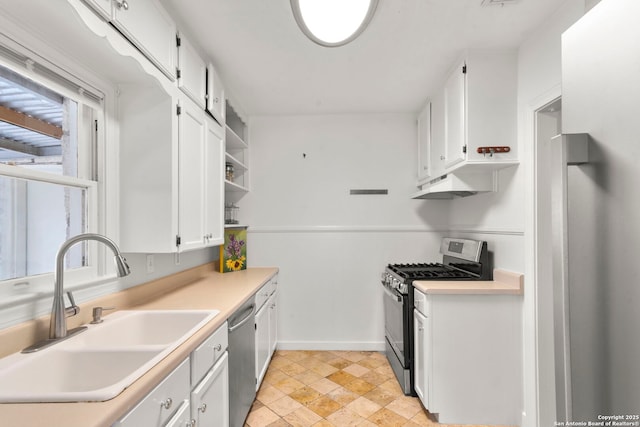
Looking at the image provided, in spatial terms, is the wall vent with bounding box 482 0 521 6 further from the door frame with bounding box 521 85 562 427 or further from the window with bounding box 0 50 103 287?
the window with bounding box 0 50 103 287

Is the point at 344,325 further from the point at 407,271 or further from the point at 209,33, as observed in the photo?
the point at 209,33

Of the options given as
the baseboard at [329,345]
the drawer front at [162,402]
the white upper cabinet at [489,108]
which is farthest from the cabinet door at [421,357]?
the drawer front at [162,402]

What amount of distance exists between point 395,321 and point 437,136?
5.40 ft

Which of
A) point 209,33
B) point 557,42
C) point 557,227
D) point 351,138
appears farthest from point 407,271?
point 209,33

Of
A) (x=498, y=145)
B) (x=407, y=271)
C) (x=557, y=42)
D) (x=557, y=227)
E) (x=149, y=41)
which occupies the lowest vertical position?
(x=407, y=271)

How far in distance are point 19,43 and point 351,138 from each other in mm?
2564

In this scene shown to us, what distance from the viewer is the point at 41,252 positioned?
1248 mm

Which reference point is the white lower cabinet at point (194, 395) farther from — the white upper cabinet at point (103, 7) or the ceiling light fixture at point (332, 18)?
the ceiling light fixture at point (332, 18)

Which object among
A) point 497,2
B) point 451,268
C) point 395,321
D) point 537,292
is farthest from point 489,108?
point 395,321

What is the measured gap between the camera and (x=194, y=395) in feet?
3.85

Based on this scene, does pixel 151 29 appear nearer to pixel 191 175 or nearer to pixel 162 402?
pixel 191 175

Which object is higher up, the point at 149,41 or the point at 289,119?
the point at 289,119

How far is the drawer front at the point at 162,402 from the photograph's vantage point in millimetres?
828

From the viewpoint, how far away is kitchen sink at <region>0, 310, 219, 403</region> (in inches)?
30.9
